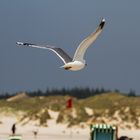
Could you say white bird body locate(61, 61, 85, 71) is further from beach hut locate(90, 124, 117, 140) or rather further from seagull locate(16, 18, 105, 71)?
beach hut locate(90, 124, 117, 140)

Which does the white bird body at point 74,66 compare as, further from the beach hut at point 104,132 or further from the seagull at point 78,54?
the beach hut at point 104,132

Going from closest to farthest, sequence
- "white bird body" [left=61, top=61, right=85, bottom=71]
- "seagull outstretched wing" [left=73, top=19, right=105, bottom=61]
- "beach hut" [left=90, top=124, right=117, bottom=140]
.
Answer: "seagull outstretched wing" [left=73, top=19, right=105, bottom=61] → "white bird body" [left=61, top=61, right=85, bottom=71] → "beach hut" [left=90, top=124, right=117, bottom=140]

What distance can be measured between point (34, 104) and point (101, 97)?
13.1 metres

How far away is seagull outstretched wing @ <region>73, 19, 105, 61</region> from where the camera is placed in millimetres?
24266

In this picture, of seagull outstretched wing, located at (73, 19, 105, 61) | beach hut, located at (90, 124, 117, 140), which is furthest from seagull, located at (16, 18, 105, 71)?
beach hut, located at (90, 124, 117, 140)

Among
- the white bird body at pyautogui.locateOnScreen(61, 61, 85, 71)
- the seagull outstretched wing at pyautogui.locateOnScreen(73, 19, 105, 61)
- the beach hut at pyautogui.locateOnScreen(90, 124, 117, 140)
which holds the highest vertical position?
the beach hut at pyautogui.locateOnScreen(90, 124, 117, 140)

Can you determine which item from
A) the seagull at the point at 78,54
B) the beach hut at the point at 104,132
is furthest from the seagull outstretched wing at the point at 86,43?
the beach hut at the point at 104,132

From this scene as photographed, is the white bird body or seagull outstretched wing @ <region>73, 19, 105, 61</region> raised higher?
seagull outstretched wing @ <region>73, 19, 105, 61</region>

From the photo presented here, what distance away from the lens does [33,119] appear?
112m

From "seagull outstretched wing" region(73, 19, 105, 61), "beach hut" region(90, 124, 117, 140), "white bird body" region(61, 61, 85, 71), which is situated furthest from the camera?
"beach hut" region(90, 124, 117, 140)

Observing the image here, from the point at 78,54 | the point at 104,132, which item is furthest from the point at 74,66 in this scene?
the point at 104,132

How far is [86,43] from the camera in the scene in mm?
25125

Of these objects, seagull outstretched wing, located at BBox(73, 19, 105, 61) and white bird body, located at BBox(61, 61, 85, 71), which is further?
white bird body, located at BBox(61, 61, 85, 71)

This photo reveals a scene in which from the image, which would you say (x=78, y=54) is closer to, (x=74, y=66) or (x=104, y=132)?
(x=74, y=66)
